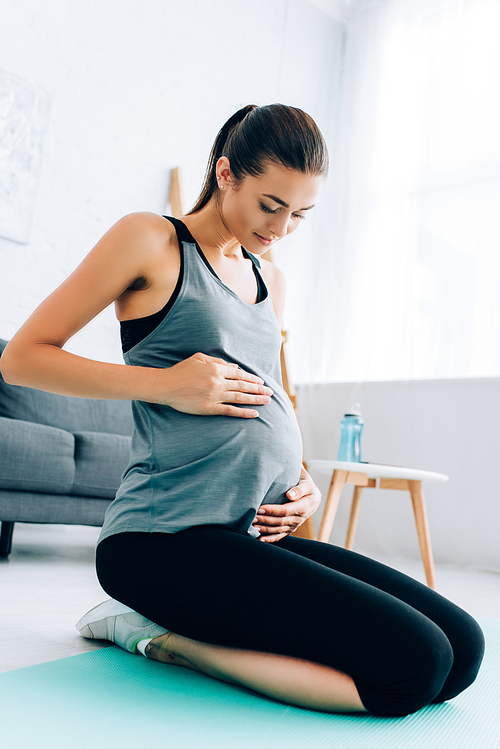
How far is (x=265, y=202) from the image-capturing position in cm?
100

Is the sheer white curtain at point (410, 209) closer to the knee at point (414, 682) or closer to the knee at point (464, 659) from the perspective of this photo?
the knee at point (464, 659)

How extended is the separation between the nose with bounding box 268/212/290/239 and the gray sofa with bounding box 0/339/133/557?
1349 mm

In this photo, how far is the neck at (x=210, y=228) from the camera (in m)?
1.10

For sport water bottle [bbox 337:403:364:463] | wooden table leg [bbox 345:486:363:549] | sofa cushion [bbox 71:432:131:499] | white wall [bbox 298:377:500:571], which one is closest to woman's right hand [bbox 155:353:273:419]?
sofa cushion [bbox 71:432:131:499]

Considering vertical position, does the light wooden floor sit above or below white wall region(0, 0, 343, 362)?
below

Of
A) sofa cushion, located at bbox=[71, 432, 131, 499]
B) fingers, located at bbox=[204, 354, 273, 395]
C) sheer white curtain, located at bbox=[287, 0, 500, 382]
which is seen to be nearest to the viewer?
fingers, located at bbox=[204, 354, 273, 395]

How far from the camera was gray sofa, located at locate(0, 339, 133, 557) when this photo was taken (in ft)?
6.63

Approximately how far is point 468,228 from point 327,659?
9.39 feet

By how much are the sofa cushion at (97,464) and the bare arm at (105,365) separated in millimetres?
1287

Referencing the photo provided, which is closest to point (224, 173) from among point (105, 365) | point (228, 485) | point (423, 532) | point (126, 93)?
point (105, 365)

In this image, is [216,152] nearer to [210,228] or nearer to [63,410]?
[210,228]

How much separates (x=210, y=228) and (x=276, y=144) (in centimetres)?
20

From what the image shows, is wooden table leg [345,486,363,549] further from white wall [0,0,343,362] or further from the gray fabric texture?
white wall [0,0,343,362]

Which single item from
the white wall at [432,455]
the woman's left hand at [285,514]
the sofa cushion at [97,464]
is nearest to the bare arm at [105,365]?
the woman's left hand at [285,514]
